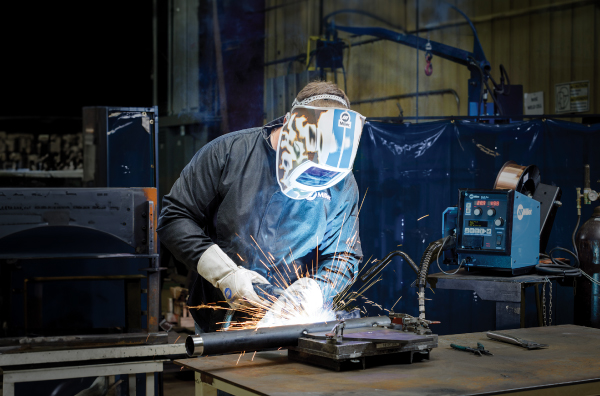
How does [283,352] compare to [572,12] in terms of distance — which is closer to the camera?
[283,352]

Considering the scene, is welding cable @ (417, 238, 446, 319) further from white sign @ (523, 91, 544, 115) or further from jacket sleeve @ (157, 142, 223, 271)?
white sign @ (523, 91, 544, 115)

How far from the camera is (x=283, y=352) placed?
1966 millimetres

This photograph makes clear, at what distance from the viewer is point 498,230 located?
10.9ft

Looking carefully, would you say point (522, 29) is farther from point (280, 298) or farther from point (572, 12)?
point (280, 298)

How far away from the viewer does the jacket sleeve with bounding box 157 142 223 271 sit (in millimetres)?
2281

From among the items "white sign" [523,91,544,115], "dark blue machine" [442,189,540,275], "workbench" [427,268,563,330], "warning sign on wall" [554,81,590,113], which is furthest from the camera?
"white sign" [523,91,544,115]

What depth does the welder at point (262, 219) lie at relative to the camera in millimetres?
2188

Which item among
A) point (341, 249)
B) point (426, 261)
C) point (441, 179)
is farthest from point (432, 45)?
point (341, 249)

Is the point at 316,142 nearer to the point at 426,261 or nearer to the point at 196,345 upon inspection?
the point at 196,345

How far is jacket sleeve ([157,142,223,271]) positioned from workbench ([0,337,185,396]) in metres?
0.62

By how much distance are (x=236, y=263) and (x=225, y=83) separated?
20.2 ft

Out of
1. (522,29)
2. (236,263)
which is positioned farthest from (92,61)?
(236,263)

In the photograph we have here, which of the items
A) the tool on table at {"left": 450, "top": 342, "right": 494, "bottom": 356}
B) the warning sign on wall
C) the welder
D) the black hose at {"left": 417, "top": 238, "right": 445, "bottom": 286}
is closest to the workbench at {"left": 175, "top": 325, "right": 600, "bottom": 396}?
the tool on table at {"left": 450, "top": 342, "right": 494, "bottom": 356}

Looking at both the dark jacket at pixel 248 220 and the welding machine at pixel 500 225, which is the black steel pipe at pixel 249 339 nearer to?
the dark jacket at pixel 248 220
